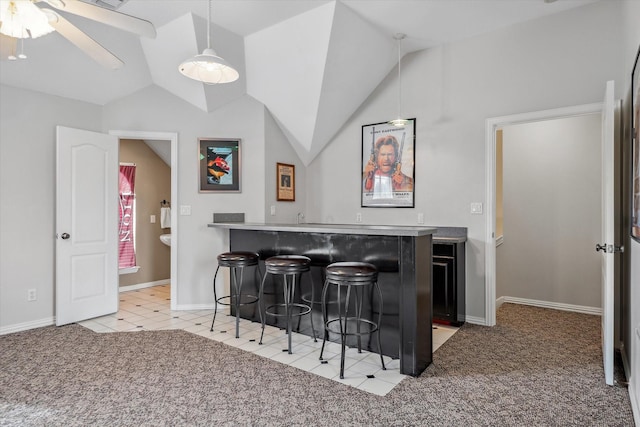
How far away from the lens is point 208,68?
2.56 meters

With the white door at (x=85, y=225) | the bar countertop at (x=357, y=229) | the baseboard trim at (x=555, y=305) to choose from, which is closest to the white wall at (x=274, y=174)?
the bar countertop at (x=357, y=229)

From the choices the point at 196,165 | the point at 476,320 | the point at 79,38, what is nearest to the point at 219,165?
the point at 196,165

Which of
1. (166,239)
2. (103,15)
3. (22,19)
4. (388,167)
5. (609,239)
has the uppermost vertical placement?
(103,15)

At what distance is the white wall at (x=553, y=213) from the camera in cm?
433

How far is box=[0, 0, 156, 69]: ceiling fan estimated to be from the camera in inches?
59.3

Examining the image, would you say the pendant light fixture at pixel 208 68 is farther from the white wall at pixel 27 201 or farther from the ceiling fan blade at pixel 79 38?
the white wall at pixel 27 201

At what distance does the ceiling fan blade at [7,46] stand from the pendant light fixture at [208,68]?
0.84 meters

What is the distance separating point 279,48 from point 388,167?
5.88 ft

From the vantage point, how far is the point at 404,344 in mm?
2730

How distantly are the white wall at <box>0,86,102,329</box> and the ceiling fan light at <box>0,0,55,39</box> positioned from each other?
2.64 m

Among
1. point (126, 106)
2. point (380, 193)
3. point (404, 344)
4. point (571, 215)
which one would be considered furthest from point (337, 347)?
point (126, 106)

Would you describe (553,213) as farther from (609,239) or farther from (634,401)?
(634,401)

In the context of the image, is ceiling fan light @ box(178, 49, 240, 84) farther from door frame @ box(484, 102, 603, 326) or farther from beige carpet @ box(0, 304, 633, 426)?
door frame @ box(484, 102, 603, 326)

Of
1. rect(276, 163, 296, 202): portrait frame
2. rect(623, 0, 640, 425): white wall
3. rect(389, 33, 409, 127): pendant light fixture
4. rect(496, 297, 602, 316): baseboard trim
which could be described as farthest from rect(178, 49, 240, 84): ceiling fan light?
rect(496, 297, 602, 316): baseboard trim
